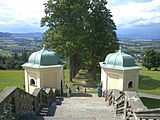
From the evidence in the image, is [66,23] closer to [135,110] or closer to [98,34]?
[98,34]

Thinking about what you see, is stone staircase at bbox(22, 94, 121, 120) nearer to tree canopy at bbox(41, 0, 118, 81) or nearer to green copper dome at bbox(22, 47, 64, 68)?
green copper dome at bbox(22, 47, 64, 68)

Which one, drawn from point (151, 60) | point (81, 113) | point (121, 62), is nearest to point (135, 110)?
point (81, 113)

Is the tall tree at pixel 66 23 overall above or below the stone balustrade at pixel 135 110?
above

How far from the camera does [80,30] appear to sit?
27391mm

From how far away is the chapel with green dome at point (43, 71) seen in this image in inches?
711

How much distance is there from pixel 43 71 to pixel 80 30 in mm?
10923

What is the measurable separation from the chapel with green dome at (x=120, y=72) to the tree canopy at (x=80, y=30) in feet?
28.1

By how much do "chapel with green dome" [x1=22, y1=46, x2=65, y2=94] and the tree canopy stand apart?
7.68 meters

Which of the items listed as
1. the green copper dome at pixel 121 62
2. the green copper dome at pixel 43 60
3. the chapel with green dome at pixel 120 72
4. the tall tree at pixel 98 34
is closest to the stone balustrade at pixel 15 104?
the green copper dome at pixel 43 60

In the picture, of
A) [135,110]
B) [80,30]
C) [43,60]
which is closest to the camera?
[135,110]

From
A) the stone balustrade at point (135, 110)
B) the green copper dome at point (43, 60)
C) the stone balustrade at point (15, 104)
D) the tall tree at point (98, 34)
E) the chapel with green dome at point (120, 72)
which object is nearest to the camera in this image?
the stone balustrade at point (135, 110)

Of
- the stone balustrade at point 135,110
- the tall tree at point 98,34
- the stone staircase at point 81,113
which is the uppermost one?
the tall tree at point 98,34

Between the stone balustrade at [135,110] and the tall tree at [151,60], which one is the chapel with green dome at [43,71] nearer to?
the stone balustrade at [135,110]

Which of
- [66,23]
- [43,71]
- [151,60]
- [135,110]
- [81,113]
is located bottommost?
[151,60]
